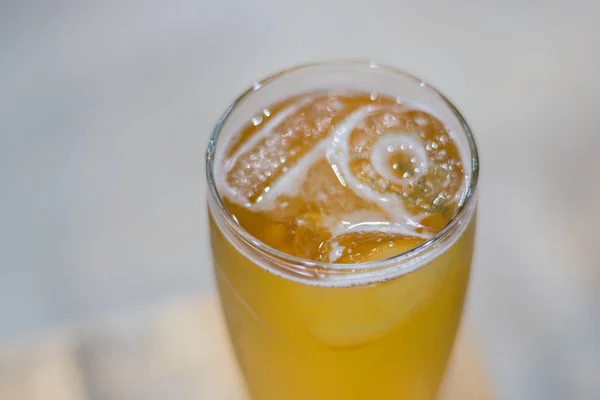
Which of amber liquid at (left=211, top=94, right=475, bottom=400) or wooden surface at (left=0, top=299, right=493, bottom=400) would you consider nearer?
amber liquid at (left=211, top=94, right=475, bottom=400)

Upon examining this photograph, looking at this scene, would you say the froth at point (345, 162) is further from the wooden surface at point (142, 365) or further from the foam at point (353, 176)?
the wooden surface at point (142, 365)

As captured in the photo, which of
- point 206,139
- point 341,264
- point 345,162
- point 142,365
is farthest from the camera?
point 206,139

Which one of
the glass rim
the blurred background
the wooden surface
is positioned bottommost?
the wooden surface

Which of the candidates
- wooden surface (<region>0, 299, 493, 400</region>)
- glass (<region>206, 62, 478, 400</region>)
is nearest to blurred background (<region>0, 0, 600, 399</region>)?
wooden surface (<region>0, 299, 493, 400</region>)

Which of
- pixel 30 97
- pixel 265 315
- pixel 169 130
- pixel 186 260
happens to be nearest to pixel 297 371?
pixel 265 315

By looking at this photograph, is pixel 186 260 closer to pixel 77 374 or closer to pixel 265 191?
pixel 77 374

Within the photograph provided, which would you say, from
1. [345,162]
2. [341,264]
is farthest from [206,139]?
[341,264]

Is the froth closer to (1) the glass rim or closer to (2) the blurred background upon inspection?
(1) the glass rim

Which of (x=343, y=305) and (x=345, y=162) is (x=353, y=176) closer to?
(x=345, y=162)
